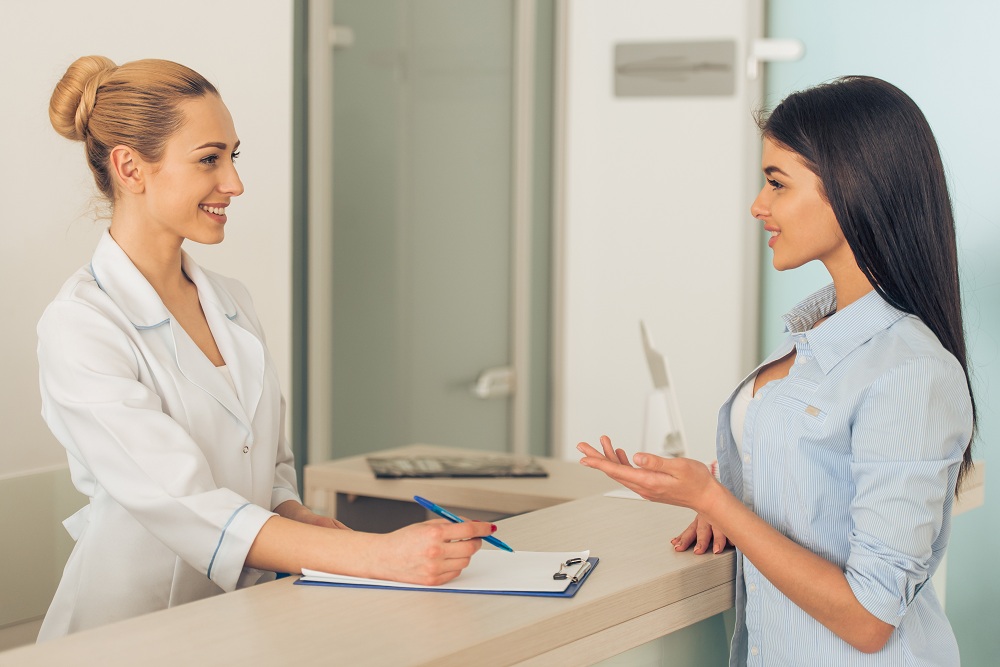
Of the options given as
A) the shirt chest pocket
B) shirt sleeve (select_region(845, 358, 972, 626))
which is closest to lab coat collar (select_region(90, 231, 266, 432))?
the shirt chest pocket

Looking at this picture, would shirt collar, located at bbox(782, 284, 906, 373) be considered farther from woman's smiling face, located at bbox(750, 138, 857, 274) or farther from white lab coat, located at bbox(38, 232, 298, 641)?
white lab coat, located at bbox(38, 232, 298, 641)

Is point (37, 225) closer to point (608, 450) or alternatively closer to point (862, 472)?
point (608, 450)

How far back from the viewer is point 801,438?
135 centimetres

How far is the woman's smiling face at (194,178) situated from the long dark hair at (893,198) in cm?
88

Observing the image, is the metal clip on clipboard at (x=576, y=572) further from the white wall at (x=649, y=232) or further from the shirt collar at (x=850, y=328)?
the white wall at (x=649, y=232)

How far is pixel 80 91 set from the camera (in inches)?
66.9

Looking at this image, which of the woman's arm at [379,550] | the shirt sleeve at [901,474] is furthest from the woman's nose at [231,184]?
the shirt sleeve at [901,474]

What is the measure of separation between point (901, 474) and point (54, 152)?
1508 millimetres

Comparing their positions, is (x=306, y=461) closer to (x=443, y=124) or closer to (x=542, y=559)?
(x=443, y=124)

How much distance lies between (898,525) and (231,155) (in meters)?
1.13

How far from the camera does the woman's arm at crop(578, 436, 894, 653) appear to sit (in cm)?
129

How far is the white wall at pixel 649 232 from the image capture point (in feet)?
13.0

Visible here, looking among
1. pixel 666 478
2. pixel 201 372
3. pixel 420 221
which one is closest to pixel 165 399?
pixel 201 372

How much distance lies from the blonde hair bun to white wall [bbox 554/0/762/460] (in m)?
2.63
